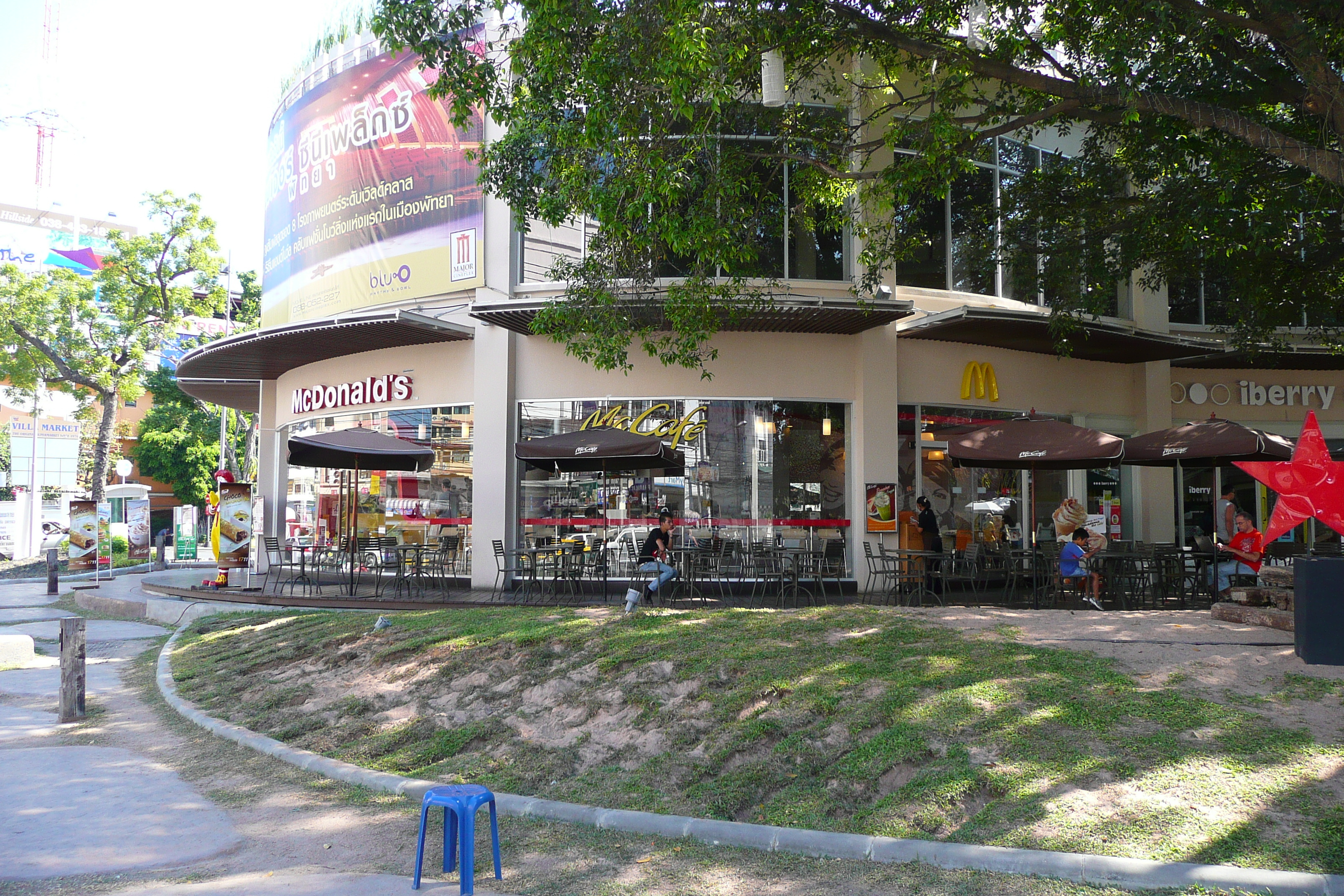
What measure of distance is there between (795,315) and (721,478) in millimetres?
3055

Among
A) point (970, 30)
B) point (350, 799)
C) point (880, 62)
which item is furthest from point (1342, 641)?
point (880, 62)

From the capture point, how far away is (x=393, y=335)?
16.8 meters

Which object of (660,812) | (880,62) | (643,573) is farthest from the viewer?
(643,573)

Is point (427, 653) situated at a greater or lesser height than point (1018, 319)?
lesser

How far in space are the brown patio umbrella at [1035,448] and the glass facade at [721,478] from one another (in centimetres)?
310

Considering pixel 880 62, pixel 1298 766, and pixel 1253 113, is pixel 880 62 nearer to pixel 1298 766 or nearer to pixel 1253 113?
pixel 1253 113

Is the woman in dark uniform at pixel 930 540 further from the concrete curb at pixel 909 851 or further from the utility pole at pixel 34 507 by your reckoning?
the utility pole at pixel 34 507

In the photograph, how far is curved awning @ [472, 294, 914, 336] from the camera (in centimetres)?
1424

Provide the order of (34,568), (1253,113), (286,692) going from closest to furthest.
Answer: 1. (286,692)
2. (1253,113)
3. (34,568)

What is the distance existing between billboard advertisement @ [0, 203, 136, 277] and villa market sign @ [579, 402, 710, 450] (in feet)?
226

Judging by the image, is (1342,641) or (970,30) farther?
(970,30)

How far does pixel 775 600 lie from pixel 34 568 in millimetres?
23267

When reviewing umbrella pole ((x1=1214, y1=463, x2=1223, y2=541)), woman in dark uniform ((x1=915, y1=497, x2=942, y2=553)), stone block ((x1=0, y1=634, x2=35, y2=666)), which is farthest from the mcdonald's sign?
stone block ((x1=0, y1=634, x2=35, y2=666))

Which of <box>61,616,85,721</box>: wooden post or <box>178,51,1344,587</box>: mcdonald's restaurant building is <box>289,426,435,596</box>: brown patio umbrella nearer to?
<box>178,51,1344,587</box>: mcdonald's restaurant building
